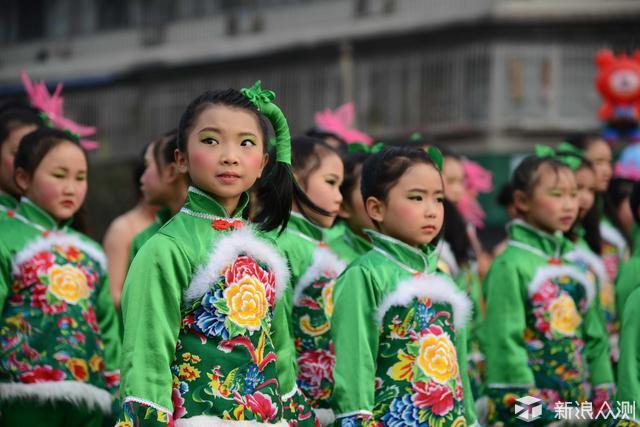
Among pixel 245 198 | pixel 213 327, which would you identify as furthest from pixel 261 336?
pixel 245 198

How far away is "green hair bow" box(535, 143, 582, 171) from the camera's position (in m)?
6.99

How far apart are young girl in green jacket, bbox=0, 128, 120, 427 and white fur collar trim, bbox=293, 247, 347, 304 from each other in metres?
1.00

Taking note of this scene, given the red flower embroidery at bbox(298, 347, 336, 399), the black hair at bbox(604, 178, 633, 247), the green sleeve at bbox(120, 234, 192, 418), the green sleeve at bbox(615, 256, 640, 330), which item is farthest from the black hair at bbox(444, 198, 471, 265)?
the green sleeve at bbox(120, 234, 192, 418)

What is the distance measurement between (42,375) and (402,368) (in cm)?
172

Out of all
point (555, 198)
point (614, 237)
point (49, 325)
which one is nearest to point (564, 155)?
point (555, 198)

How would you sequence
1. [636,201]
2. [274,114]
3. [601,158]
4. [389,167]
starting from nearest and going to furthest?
[274,114] → [389,167] → [636,201] → [601,158]

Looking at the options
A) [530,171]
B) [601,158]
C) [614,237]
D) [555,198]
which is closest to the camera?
[555,198]

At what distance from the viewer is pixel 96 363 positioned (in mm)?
5848

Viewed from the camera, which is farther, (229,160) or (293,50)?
(293,50)

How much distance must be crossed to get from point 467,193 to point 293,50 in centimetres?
991

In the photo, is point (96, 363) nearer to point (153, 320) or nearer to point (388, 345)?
point (388, 345)

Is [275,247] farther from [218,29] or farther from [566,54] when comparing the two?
[218,29]

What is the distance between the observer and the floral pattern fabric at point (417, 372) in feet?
15.9

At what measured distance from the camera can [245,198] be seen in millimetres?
4508
